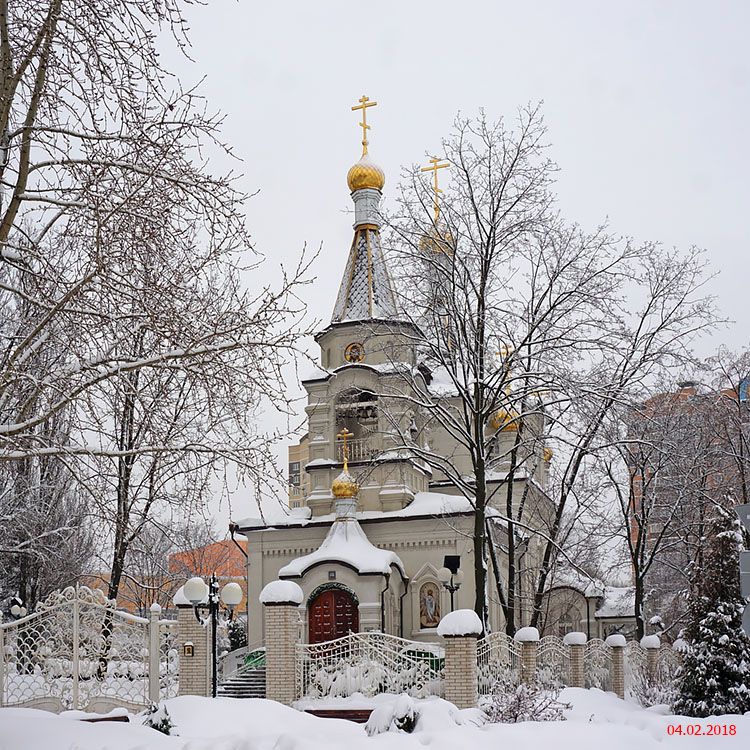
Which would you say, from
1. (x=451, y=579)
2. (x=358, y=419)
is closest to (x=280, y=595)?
(x=451, y=579)

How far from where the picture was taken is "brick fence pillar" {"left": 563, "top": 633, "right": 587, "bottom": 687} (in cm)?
2022

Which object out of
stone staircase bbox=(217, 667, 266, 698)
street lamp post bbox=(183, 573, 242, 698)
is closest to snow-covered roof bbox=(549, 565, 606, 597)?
stone staircase bbox=(217, 667, 266, 698)

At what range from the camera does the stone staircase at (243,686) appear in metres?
22.1

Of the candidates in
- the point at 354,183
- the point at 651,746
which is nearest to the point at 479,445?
the point at 651,746

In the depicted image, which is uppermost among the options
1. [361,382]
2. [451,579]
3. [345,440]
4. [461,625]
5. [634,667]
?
[361,382]

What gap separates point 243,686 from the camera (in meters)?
22.4

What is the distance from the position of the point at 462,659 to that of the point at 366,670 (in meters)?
2.33

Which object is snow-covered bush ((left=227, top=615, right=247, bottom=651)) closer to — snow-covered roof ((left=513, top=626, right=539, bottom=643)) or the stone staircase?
the stone staircase

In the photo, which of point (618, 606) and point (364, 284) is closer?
point (364, 284)

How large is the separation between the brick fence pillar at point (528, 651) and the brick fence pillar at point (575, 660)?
226 centimetres

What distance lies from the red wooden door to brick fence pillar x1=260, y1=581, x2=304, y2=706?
8256mm

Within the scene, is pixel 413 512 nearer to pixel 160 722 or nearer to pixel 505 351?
pixel 505 351

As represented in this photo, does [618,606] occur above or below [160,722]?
above

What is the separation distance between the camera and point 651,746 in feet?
27.5
